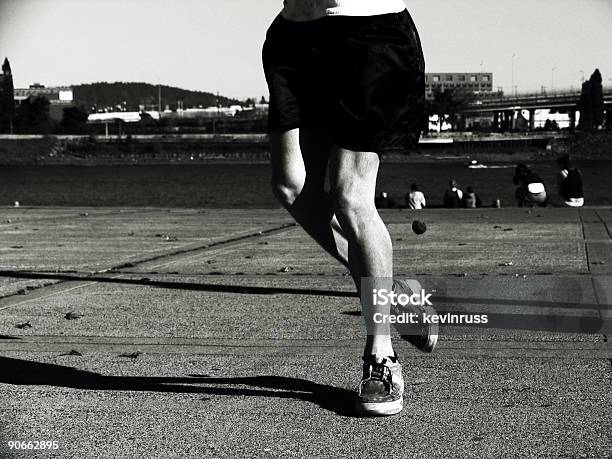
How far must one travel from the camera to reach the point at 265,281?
21.3ft

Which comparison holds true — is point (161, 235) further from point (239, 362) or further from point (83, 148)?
point (83, 148)

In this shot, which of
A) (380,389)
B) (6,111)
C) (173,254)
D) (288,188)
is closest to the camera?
(380,389)

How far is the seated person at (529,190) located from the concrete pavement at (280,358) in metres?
8.79

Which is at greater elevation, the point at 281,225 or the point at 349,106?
the point at 349,106

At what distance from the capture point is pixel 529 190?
17.2m

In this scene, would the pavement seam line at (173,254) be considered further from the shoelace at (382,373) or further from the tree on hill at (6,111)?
the tree on hill at (6,111)

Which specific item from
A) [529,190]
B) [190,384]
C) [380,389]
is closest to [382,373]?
[380,389]

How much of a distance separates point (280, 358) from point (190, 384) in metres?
0.50

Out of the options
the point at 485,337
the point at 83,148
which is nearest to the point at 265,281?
the point at 485,337

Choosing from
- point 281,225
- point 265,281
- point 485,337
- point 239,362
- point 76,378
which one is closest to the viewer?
point 76,378

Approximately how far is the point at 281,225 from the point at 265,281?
17.0ft

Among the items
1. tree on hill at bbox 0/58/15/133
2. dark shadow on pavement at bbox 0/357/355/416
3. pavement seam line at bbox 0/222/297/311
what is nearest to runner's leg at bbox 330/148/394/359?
dark shadow on pavement at bbox 0/357/355/416

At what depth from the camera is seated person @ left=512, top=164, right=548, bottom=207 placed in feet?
55.9

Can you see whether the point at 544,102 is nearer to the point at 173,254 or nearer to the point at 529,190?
the point at 529,190
